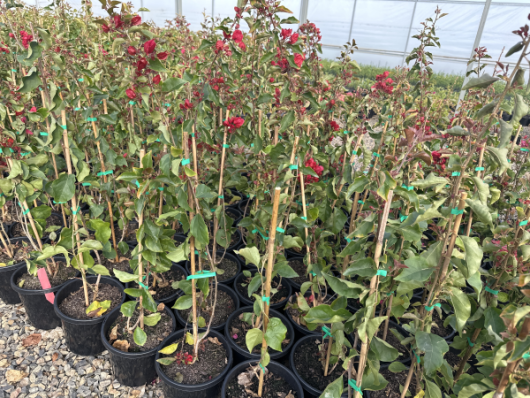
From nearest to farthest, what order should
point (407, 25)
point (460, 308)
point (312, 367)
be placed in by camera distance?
1. point (460, 308)
2. point (312, 367)
3. point (407, 25)

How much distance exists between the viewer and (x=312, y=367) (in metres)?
1.75

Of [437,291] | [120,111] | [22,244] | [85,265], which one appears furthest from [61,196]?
[437,291]

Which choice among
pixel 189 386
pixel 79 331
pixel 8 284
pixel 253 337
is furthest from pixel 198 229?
pixel 8 284

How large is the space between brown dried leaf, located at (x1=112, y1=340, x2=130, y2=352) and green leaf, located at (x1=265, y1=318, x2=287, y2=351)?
2.93ft

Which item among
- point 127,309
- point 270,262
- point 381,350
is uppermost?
point 270,262

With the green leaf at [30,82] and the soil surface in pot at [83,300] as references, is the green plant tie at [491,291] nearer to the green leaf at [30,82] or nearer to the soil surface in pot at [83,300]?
the soil surface in pot at [83,300]

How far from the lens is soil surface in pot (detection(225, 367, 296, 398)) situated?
1.59 m

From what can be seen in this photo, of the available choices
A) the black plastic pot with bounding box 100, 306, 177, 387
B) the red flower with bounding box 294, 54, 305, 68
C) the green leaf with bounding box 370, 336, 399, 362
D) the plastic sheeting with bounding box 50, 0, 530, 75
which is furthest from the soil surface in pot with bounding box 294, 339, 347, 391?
the plastic sheeting with bounding box 50, 0, 530, 75

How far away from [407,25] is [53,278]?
9.87 m

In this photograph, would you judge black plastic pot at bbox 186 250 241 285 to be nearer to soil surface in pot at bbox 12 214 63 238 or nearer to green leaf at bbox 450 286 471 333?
soil surface in pot at bbox 12 214 63 238

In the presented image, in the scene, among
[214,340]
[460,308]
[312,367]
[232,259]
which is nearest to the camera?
[460,308]

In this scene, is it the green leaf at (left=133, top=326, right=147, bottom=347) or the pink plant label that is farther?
the pink plant label

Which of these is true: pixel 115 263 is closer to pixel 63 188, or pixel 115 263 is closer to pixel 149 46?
pixel 63 188

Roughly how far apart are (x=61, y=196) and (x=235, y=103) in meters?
1.19
